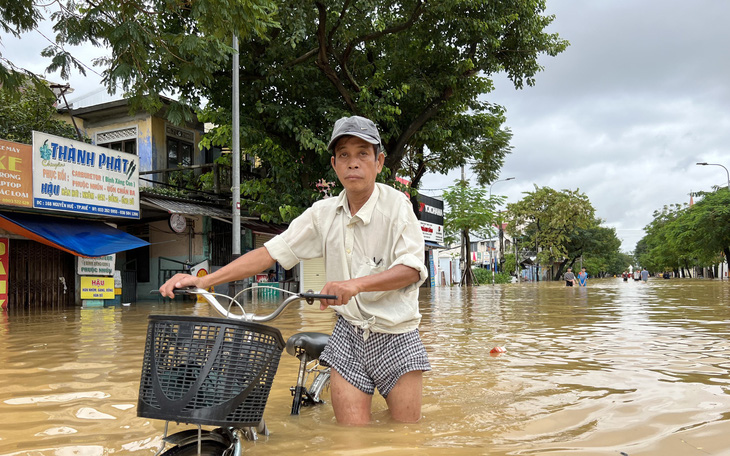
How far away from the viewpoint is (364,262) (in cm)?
292

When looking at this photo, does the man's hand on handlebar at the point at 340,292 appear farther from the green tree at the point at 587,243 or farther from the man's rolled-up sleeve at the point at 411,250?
the green tree at the point at 587,243

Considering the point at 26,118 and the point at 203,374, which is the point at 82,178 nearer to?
the point at 26,118

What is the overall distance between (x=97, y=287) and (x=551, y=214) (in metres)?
40.8

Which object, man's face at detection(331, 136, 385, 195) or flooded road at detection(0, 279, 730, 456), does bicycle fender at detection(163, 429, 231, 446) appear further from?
man's face at detection(331, 136, 385, 195)

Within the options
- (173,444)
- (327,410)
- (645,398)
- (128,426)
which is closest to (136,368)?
(128,426)

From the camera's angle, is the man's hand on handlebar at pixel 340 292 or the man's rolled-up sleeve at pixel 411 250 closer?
the man's hand on handlebar at pixel 340 292

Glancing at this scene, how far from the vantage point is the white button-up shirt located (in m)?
2.85

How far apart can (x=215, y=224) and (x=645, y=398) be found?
16936 millimetres

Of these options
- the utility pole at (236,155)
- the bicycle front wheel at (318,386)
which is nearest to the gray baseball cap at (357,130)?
the bicycle front wheel at (318,386)

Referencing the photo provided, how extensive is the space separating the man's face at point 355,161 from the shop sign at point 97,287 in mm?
13624

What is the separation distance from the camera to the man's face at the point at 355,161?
283cm

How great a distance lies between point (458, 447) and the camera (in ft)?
8.98

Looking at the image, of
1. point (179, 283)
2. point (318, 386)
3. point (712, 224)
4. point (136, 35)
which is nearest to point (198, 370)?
point (179, 283)

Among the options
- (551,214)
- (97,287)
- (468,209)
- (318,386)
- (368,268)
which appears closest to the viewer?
(368,268)
